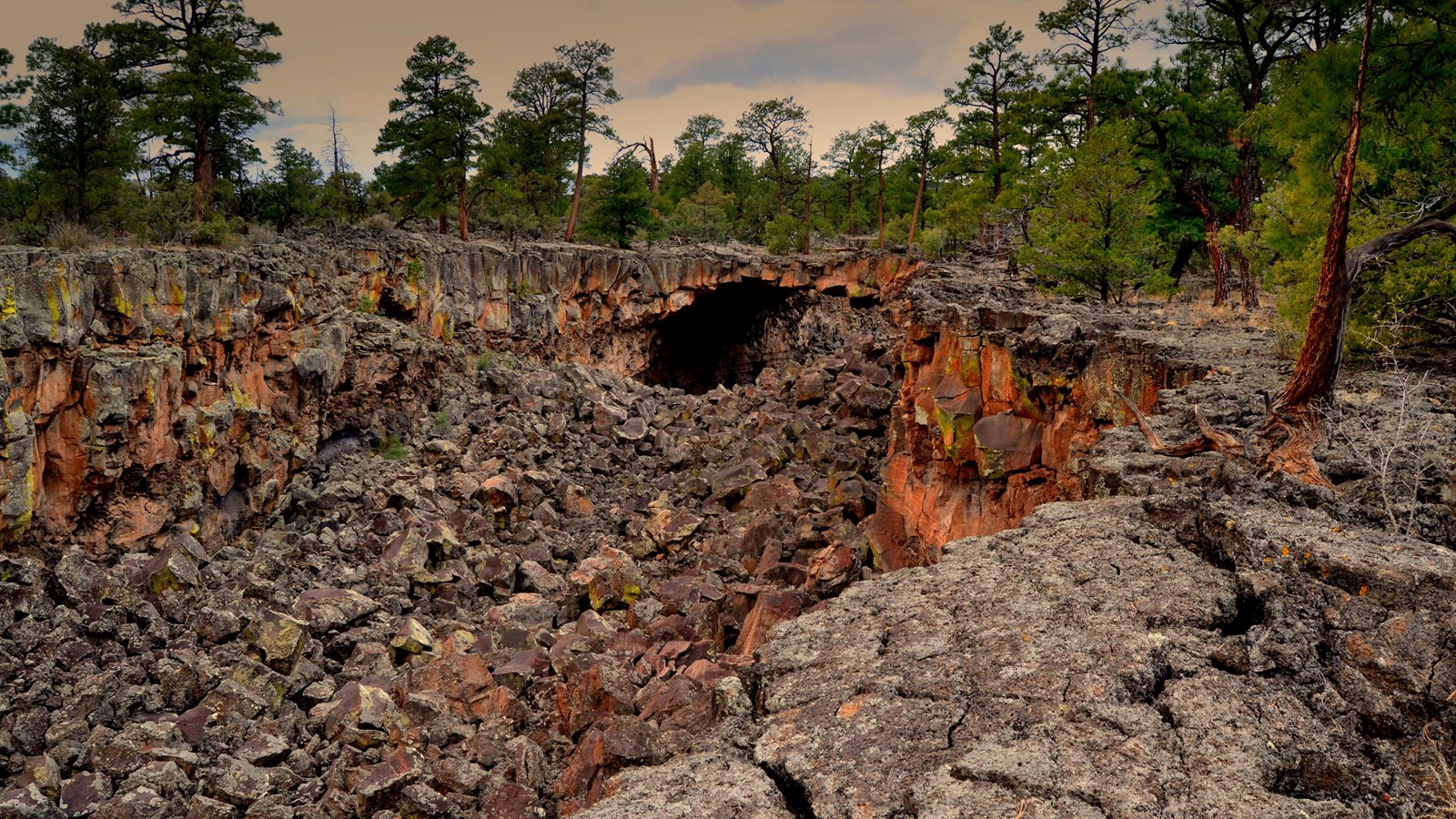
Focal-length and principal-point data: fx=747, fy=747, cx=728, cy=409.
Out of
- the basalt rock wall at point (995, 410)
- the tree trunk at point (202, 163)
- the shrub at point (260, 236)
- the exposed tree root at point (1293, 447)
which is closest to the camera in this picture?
the exposed tree root at point (1293, 447)

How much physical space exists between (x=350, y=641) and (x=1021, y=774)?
11.1 meters

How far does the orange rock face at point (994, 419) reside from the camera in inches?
421

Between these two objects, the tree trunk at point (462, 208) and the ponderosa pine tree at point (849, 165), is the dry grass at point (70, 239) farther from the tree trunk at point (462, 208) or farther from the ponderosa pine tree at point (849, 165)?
the ponderosa pine tree at point (849, 165)

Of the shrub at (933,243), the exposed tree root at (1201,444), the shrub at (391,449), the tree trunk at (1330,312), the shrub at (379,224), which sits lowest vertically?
the shrub at (391,449)

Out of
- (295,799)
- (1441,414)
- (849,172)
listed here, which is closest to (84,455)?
(295,799)

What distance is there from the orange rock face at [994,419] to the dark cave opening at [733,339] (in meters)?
24.9

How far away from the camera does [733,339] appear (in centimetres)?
4203

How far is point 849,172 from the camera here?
47469 mm

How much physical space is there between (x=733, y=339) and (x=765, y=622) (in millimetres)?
32440

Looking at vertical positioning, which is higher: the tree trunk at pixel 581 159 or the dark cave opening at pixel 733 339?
the tree trunk at pixel 581 159

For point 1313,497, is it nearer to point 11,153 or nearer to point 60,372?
point 60,372

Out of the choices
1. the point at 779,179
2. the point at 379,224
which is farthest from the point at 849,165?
the point at 379,224

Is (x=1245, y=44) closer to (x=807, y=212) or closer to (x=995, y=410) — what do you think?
(x=995, y=410)

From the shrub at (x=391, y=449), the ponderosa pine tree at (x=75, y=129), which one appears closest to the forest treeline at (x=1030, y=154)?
the ponderosa pine tree at (x=75, y=129)
